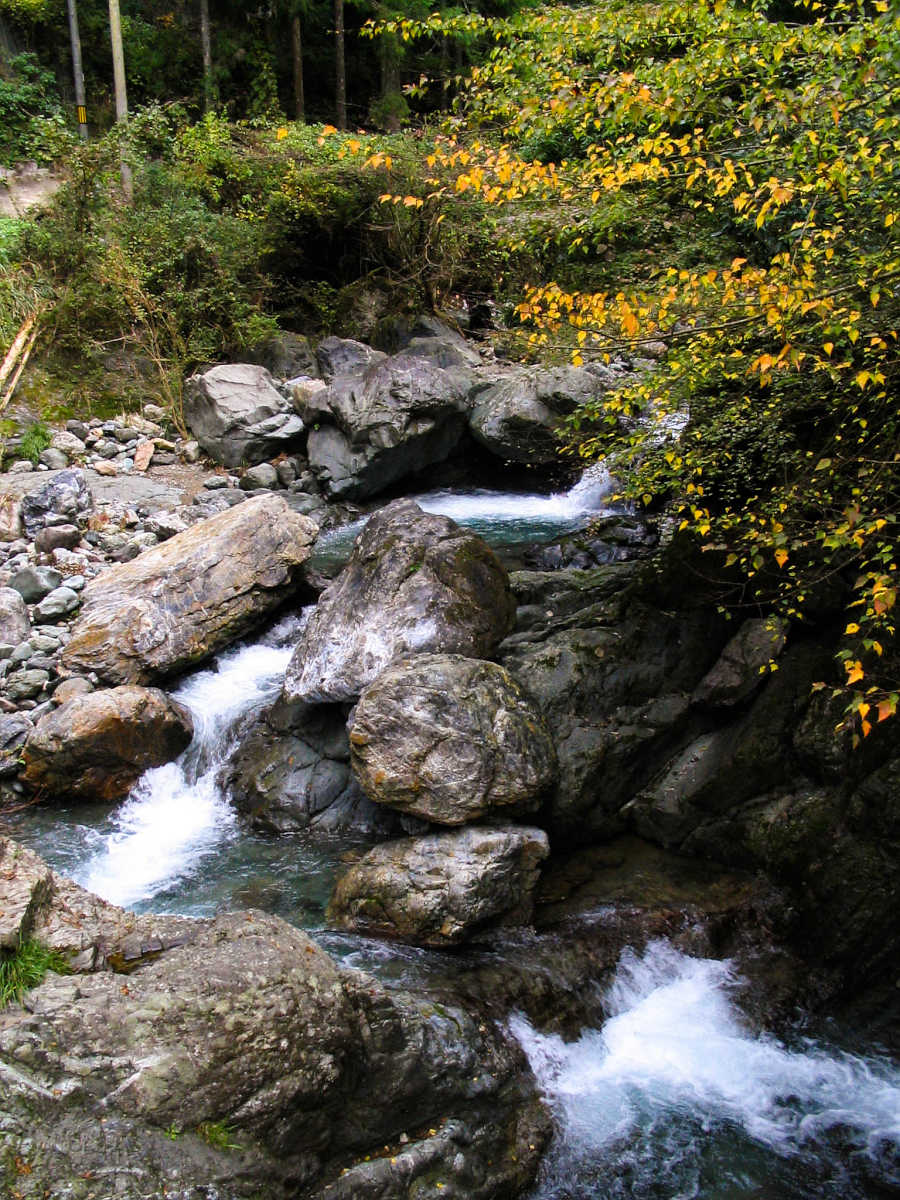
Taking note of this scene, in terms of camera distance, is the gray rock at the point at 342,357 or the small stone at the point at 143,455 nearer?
the small stone at the point at 143,455

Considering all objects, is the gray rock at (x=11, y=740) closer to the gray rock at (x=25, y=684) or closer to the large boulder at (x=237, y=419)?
the gray rock at (x=25, y=684)

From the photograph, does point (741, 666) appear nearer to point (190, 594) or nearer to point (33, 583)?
point (190, 594)

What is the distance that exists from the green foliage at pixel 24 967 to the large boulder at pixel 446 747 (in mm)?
2459

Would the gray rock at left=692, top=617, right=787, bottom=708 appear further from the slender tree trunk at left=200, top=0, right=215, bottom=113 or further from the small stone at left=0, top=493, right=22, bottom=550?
the slender tree trunk at left=200, top=0, right=215, bottom=113

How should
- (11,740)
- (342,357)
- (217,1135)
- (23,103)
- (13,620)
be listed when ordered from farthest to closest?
(23,103)
(342,357)
(13,620)
(11,740)
(217,1135)

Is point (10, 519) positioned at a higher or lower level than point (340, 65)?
lower

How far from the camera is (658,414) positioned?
6.02 m

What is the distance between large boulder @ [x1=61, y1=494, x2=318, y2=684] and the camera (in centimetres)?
813

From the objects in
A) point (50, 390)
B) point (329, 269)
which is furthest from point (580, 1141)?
point (329, 269)

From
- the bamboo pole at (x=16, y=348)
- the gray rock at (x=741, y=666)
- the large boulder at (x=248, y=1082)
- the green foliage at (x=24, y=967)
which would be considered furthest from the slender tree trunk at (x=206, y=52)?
the large boulder at (x=248, y=1082)

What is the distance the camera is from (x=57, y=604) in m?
8.70

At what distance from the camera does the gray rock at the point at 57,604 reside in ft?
28.3

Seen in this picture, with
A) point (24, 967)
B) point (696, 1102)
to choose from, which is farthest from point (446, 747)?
point (24, 967)

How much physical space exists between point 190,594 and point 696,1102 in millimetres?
6101
